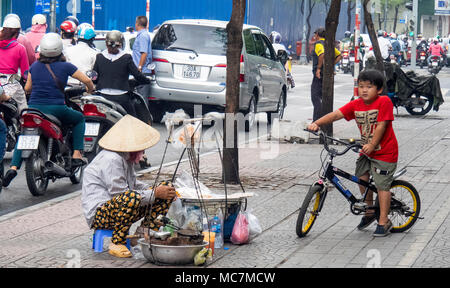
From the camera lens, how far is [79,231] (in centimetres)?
759

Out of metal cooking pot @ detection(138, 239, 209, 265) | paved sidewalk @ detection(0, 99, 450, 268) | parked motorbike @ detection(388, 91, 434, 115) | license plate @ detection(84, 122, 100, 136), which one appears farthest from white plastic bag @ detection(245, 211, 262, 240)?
parked motorbike @ detection(388, 91, 434, 115)

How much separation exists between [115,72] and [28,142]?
87.8 inches

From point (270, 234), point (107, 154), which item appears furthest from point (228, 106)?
point (107, 154)

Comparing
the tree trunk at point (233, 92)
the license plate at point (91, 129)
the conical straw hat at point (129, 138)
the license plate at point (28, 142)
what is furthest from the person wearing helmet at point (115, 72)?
the conical straw hat at point (129, 138)

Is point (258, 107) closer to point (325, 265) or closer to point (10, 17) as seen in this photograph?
point (10, 17)

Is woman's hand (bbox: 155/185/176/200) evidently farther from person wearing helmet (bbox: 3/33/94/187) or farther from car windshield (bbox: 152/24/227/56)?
car windshield (bbox: 152/24/227/56)

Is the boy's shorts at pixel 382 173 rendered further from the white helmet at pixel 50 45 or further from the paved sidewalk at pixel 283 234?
the white helmet at pixel 50 45

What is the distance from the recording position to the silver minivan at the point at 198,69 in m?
15.4

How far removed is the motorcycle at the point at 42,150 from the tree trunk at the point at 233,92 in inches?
68.2

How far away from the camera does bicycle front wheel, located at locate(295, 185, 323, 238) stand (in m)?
7.27

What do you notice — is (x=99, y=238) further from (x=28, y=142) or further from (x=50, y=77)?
(x=50, y=77)

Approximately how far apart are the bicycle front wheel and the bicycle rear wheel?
2.29 ft

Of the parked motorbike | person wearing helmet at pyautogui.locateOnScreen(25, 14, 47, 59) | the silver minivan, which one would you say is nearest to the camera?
person wearing helmet at pyautogui.locateOnScreen(25, 14, 47, 59)

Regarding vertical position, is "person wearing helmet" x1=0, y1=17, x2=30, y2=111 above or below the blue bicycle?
above
